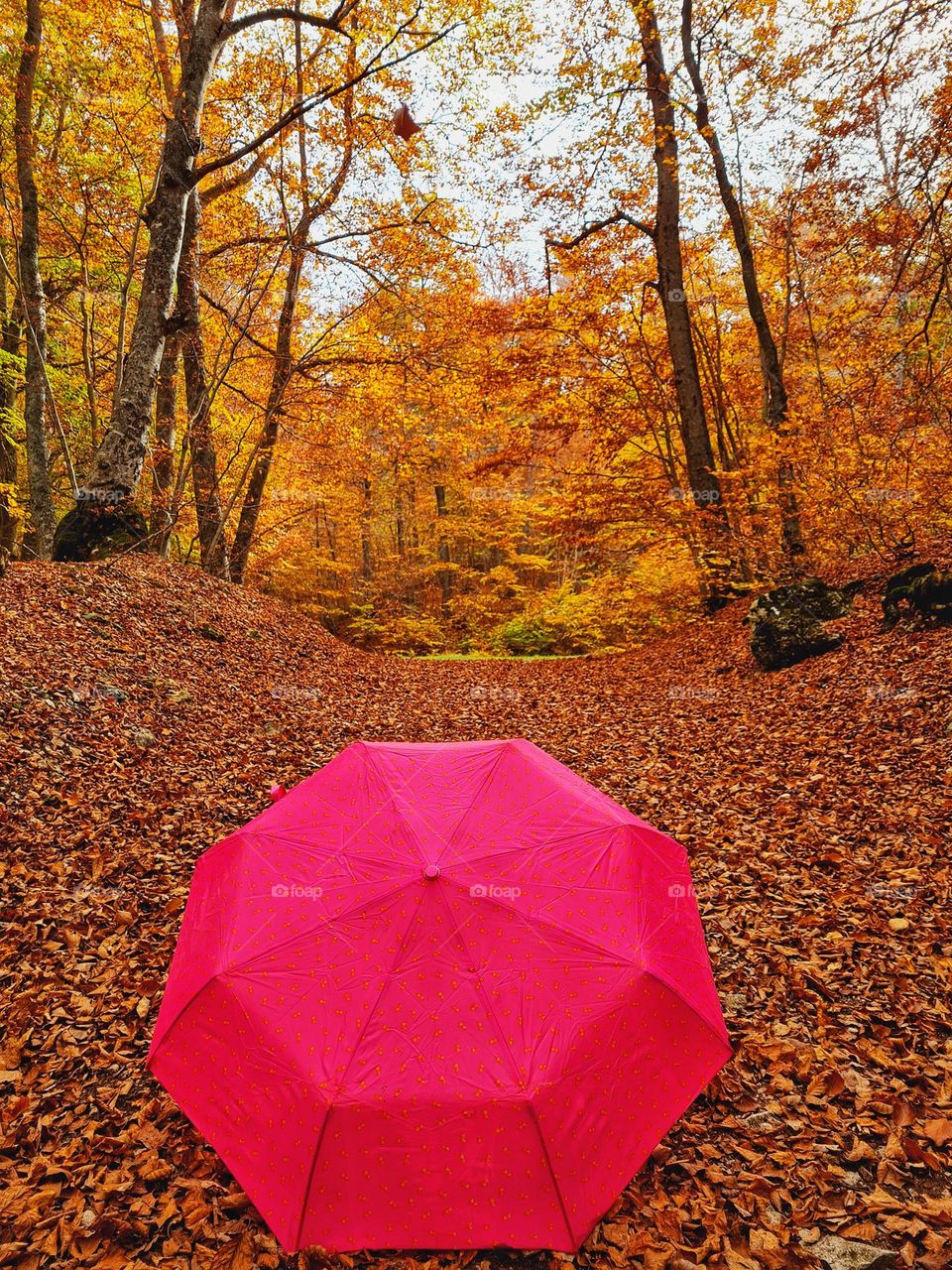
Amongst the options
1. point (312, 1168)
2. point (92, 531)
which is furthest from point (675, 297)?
point (312, 1168)

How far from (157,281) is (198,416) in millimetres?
3490

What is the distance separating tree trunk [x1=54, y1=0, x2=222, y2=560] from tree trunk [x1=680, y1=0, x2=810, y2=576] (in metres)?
7.97

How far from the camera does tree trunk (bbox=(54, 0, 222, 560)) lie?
7676 millimetres

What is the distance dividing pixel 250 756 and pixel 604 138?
12213 millimetres

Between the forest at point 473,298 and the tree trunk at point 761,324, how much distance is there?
0.19 ft

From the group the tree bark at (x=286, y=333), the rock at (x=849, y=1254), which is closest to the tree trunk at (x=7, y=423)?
the tree bark at (x=286, y=333)

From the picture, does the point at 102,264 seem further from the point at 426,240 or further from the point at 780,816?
the point at 780,816

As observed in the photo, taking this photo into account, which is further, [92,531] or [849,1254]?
[92,531]

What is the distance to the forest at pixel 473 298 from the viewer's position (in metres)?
8.80

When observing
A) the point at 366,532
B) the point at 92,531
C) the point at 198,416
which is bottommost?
the point at 92,531

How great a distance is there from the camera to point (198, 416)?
1120 cm

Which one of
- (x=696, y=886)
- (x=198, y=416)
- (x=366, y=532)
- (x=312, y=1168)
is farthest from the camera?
(x=366, y=532)

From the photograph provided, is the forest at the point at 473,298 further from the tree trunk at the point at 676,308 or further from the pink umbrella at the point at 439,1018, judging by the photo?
the pink umbrella at the point at 439,1018

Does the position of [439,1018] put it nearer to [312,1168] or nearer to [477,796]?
[312,1168]
